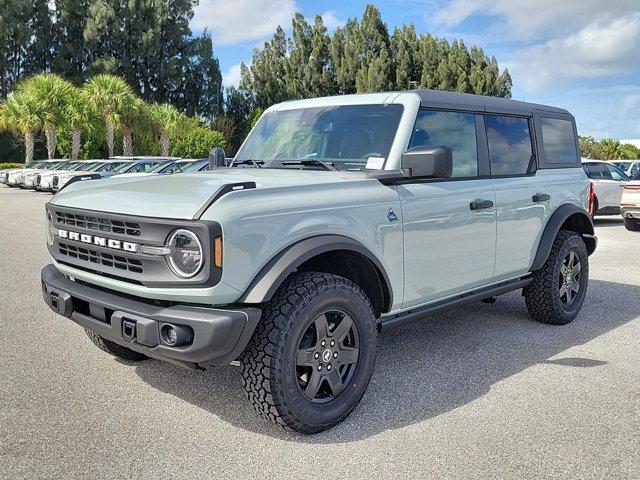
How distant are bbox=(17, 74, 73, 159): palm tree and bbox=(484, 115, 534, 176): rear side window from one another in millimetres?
30645

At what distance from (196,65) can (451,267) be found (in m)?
51.7

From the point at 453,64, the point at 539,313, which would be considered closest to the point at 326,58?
the point at 453,64

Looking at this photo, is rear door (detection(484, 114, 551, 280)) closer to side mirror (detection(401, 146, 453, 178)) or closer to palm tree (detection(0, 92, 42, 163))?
side mirror (detection(401, 146, 453, 178))

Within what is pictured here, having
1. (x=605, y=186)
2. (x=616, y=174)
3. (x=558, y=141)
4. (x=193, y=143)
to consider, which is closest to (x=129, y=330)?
(x=558, y=141)

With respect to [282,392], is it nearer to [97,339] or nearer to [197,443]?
[197,443]

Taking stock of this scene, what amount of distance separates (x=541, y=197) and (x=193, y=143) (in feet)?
123

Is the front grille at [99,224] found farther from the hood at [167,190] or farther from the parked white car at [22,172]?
the parked white car at [22,172]

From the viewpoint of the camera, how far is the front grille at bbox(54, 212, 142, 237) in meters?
3.23

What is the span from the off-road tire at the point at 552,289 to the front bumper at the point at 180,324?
3.15 meters

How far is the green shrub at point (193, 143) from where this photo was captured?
40.0 meters

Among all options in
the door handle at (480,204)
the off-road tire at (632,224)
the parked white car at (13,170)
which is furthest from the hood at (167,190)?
the parked white car at (13,170)

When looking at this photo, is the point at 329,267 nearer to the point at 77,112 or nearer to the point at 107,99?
the point at 107,99

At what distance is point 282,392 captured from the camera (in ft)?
10.5

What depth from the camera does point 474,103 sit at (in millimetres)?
4703
